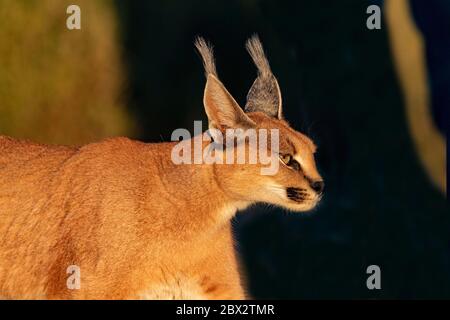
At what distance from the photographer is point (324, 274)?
892cm

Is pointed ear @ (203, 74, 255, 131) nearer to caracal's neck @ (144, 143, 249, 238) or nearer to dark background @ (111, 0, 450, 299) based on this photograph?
caracal's neck @ (144, 143, 249, 238)

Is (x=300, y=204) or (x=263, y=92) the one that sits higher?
(x=263, y=92)

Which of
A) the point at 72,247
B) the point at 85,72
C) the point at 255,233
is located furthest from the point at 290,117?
the point at 72,247

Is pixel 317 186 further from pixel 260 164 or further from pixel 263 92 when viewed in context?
pixel 263 92

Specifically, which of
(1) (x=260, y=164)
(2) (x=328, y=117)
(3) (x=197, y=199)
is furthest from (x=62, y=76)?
(1) (x=260, y=164)

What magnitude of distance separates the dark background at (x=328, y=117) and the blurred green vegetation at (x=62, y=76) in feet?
0.51

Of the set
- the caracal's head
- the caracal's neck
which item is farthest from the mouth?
the caracal's neck

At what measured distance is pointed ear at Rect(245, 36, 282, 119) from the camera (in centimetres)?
698

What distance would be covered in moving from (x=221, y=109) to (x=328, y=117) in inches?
106

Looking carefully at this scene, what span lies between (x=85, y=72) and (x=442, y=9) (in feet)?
9.19

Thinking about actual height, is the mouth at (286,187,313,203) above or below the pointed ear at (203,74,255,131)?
below

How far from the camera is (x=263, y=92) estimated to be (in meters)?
7.05

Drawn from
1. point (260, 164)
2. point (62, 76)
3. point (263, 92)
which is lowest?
point (260, 164)

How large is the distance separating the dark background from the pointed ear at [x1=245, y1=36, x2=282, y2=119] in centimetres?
160
